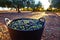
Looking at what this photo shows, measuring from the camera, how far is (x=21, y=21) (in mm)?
3217

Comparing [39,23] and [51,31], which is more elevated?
[39,23]

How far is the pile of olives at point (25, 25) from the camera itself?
2.84m

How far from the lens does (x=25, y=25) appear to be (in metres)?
2.97

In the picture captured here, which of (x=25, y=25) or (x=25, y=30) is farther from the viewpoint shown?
(x=25, y=25)

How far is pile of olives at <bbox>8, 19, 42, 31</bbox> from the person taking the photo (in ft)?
9.32

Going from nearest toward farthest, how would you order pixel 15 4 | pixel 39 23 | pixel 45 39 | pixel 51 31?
pixel 39 23 < pixel 45 39 < pixel 51 31 < pixel 15 4

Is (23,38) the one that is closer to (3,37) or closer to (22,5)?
(3,37)

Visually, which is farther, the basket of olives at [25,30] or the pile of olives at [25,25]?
the pile of olives at [25,25]

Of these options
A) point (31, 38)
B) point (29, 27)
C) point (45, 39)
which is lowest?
point (45, 39)

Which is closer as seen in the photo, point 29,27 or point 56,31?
point 29,27

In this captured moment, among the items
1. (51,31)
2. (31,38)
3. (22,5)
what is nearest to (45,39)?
(51,31)

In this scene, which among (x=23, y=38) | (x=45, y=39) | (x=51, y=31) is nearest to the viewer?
(x=23, y=38)

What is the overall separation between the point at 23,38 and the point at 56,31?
1841mm

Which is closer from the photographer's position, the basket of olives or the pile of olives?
the basket of olives
